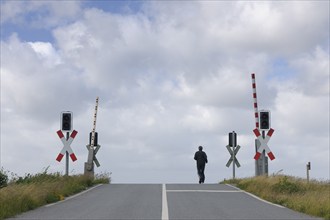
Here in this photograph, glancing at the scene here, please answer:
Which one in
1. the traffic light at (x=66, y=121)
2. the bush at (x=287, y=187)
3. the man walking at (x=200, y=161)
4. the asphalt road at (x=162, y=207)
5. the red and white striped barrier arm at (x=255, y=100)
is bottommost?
the asphalt road at (x=162, y=207)

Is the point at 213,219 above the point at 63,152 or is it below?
below

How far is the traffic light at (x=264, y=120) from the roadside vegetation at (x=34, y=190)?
7471 mm

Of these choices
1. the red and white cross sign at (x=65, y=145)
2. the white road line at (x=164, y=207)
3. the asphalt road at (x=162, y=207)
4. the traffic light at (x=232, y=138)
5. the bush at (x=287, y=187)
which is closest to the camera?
the white road line at (x=164, y=207)

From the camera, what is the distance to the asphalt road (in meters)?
14.1

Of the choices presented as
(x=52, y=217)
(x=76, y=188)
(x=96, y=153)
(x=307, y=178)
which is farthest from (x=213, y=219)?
(x=96, y=153)

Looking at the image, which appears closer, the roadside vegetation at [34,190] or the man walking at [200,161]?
the roadside vegetation at [34,190]

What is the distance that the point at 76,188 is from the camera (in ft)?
74.6

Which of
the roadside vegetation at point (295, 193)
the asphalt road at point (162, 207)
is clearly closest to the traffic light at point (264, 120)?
the roadside vegetation at point (295, 193)

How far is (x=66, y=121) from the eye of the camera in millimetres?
27109

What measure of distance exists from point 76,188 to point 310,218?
413 inches

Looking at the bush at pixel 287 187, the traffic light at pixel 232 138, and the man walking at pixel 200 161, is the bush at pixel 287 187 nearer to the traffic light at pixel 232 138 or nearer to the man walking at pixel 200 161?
the man walking at pixel 200 161

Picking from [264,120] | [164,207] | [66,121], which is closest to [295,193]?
[164,207]

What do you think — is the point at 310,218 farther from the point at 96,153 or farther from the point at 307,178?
the point at 96,153

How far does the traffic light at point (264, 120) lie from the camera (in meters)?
27.0
